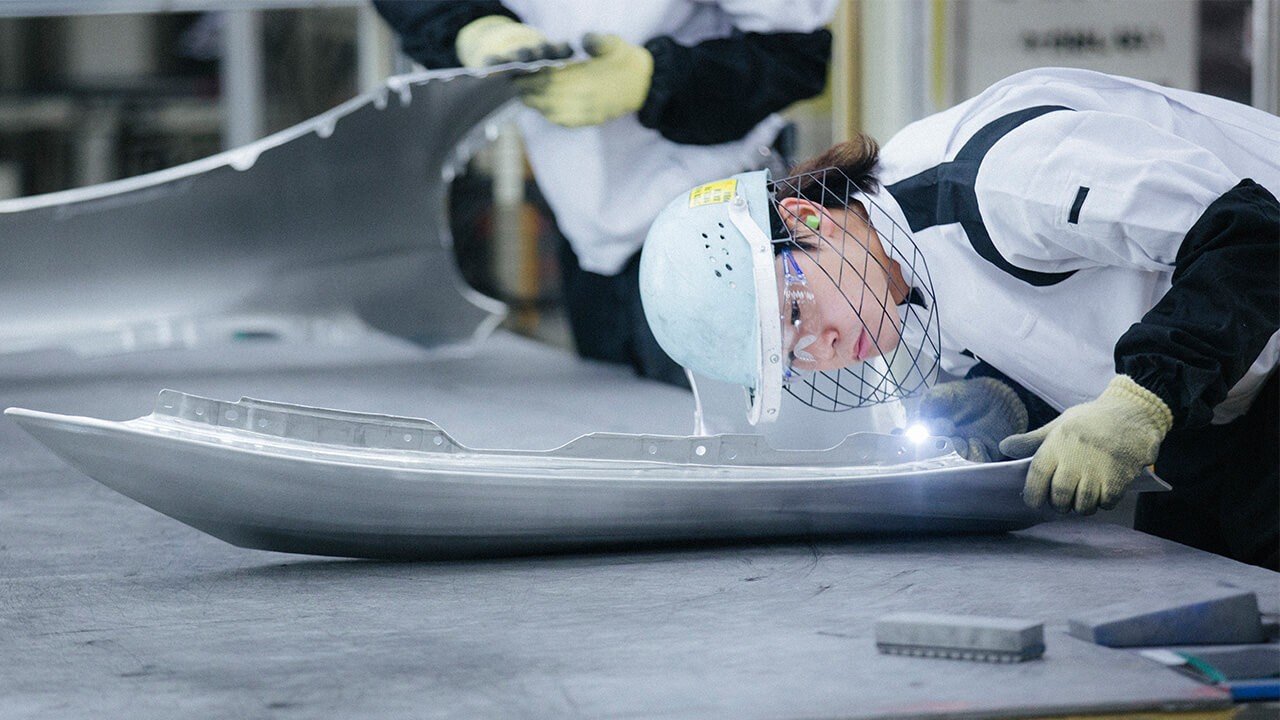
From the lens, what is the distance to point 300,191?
3.65m

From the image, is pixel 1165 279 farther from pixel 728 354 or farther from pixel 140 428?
pixel 140 428

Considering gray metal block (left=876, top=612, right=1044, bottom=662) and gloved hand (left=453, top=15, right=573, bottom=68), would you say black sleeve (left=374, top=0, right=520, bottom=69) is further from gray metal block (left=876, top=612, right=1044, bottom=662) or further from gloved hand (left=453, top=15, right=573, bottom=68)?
gray metal block (left=876, top=612, right=1044, bottom=662)

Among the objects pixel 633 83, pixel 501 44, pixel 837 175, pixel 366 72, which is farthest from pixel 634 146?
pixel 366 72

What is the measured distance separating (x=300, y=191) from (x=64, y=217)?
576 millimetres

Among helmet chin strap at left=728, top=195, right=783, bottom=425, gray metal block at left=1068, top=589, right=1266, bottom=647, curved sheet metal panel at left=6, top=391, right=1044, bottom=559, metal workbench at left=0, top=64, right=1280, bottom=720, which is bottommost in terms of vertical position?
metal workbench at left=0, top=64, right=1280, bottom=720

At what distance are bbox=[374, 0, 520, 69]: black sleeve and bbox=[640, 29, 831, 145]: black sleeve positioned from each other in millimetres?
444

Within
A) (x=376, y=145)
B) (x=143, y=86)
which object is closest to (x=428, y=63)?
(x=376, y=145)

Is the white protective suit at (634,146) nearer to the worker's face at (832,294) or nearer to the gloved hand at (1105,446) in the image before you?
the worker's face at (832,294)

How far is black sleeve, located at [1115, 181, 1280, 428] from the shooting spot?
5.05 ft

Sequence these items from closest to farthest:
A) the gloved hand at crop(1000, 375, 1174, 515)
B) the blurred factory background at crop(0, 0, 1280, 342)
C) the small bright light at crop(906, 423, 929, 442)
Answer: the gloved hand at crop(1000, 375, 1174, 515) < the small bright light at crop(906, 423, 929, 442) < the blurred factory background at crop(0, 0, 1280, 342)

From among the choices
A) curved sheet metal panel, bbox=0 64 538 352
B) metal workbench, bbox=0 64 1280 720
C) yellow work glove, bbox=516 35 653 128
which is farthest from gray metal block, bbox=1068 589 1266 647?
curved sheet metal panel, bbox=0 64 538 352

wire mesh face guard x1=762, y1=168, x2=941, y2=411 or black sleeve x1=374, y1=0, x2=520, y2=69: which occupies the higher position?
black sleeve x1=374, y1=0, x2=520, y2=69

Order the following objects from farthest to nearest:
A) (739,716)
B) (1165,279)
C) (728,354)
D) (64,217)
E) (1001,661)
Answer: (64,217) < (1165,279) < (728,354) < (1001,661) < (739,716)

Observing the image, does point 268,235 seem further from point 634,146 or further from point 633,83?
point 633,83
